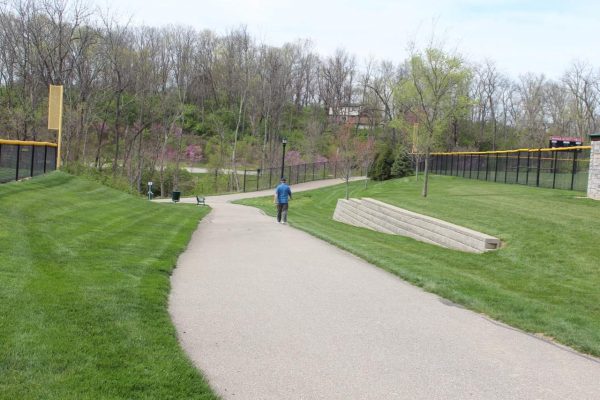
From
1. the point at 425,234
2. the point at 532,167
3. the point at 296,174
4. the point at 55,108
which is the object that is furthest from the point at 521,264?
the point at 296,174

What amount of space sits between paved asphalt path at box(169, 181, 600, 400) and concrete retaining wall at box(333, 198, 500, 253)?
150 inches

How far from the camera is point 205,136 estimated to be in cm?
7662

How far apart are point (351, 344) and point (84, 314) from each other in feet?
9.05

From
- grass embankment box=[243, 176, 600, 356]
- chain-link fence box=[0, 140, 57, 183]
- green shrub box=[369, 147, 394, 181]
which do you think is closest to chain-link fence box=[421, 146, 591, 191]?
green shrub box=[369, 147, 394, 181]

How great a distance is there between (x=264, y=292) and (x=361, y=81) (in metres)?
78.4

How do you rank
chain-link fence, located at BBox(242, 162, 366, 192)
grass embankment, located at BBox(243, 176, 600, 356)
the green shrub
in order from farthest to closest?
chain-link fence, located at BBox(242, 162, 366, 192), the green shrub, grass embankment, located at BBox(243, 176, 600, 356)

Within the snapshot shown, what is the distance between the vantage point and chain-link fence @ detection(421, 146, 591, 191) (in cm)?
2616

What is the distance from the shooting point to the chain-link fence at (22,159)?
17.7 metres

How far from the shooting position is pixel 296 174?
54.7m

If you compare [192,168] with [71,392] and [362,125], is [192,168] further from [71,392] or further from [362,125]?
[71,392]

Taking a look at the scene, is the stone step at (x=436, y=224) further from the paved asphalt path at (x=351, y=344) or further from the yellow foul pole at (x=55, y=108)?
the yellow foul pole at (x=55, y=108)

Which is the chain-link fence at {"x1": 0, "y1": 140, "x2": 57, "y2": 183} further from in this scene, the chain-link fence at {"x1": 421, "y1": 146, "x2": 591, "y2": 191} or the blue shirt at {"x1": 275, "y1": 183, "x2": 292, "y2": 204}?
the chain-link fence at {"x1": 421, "y1": 146, "x2": 591, "y2": 191}

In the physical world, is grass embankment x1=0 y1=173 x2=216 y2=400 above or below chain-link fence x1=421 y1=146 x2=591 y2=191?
below

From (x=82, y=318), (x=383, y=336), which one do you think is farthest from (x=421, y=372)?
(x=82, y=318)
